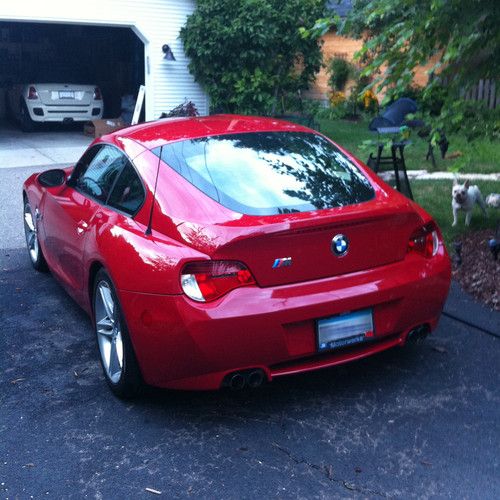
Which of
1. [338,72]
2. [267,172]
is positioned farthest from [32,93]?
[267,172]

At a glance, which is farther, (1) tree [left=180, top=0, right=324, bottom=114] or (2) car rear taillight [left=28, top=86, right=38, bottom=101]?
(2) car rear taillight [left=28, top=86, right=38, bottom=101]

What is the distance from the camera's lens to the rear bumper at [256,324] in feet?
11.2

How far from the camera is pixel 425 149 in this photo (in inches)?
488

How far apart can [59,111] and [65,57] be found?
16.2 ft

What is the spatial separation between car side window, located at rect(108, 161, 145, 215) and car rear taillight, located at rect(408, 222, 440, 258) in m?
1.54

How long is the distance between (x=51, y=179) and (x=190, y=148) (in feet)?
5.50

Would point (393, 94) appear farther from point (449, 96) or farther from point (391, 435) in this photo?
point (391, 435)

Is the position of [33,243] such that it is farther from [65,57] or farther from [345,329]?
[65,57]

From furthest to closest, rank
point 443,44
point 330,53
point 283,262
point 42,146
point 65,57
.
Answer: point 330,53, point 65,57, point 42,146, point 443,44, point 283,262

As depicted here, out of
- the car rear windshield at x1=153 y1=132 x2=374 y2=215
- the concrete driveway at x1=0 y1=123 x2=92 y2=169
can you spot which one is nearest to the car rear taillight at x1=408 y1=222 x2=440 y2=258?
the car rear windshield at x1=153 y1=132 x2=374 y2=215

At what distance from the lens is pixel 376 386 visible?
13.4 feet

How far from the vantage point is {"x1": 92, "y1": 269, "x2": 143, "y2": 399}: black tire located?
3773 mm

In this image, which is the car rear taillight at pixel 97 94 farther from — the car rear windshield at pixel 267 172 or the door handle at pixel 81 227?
the car rear windshield at pixel 267 172

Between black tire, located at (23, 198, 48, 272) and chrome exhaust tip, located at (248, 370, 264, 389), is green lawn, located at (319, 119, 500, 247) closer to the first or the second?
chrome exhaust tip, located at (248, 370, 264, 389)
